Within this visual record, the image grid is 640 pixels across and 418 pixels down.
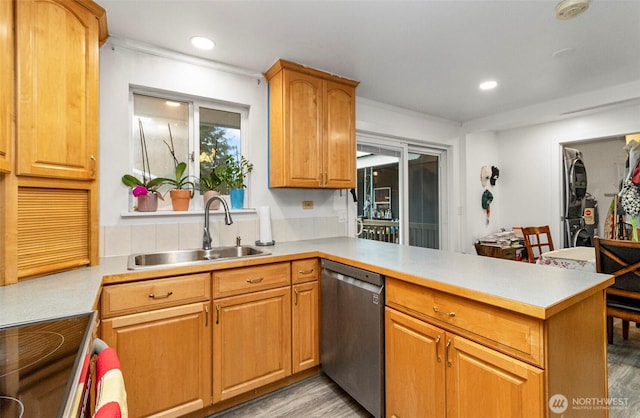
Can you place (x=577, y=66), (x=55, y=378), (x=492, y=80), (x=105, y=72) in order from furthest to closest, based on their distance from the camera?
(x=492, y=80), (x=577, y=66), (x=105, y=72), (x=55, y=378)

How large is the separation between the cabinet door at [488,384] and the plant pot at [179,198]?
6.19 ft

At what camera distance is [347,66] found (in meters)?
2.42

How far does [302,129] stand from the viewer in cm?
241

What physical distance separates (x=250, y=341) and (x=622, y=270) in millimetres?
2593

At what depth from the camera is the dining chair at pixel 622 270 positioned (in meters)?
2.08

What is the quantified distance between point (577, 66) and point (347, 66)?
6.00 ft

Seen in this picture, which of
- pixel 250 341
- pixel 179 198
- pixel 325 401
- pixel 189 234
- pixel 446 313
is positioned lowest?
pixel 325 401

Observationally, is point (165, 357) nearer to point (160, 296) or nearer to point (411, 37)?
point (160, 296)

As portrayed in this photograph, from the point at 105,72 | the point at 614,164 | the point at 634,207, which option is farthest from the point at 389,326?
the point at 614,164

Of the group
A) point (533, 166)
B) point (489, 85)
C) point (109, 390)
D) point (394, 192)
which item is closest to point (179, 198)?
point (109, 390)

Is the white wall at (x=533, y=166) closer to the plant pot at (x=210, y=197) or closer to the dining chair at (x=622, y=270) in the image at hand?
the dining chair at (x=622, y=270)

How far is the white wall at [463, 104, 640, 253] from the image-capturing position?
3650mm

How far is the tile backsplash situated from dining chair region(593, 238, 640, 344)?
2123mm

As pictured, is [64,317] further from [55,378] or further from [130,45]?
[130,45]
